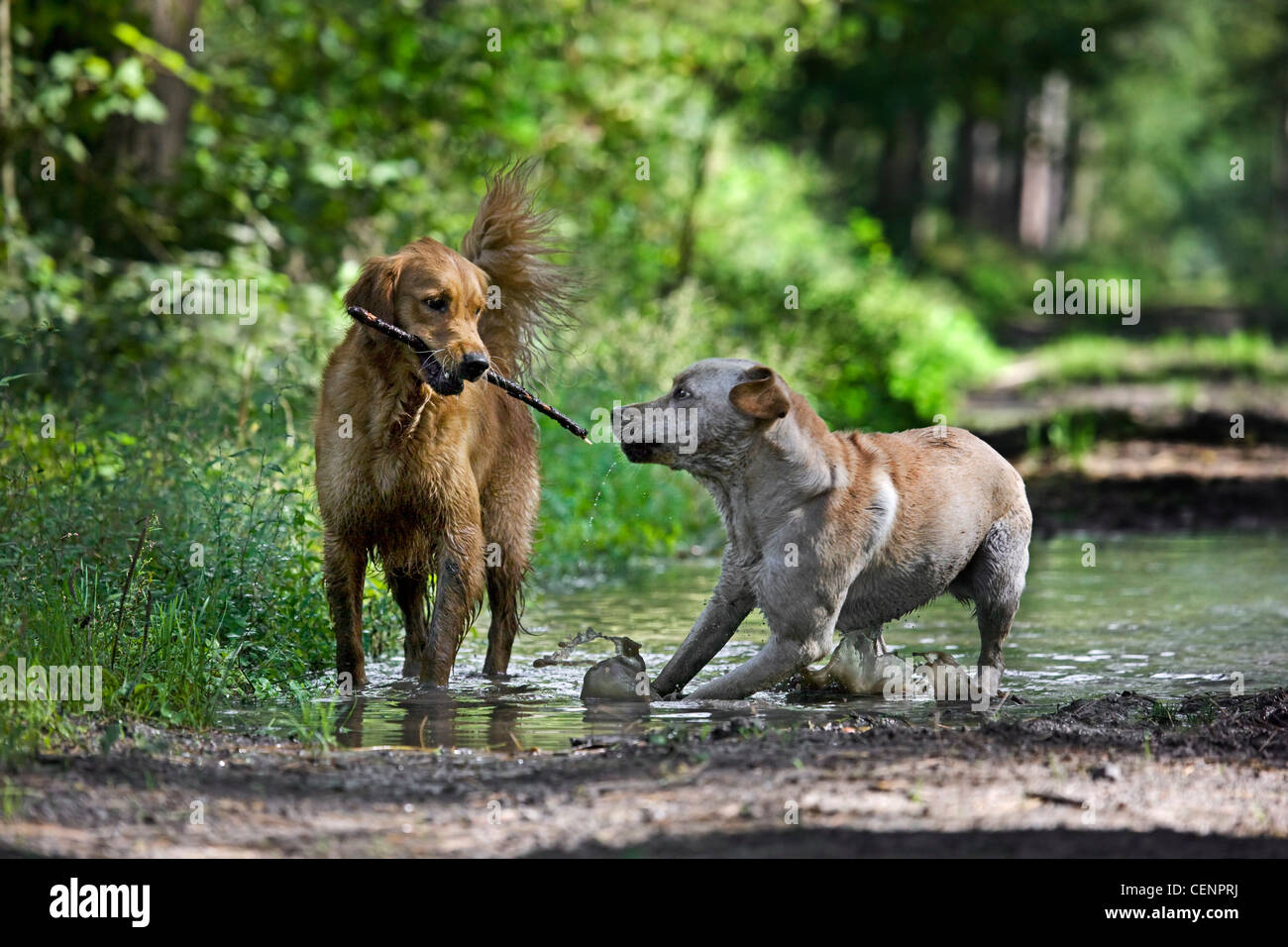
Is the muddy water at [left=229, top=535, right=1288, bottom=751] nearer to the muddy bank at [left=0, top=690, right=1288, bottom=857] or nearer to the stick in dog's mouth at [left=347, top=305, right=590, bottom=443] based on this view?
the muddy bank at [left=0, top=690, right=1288, bottom=857]

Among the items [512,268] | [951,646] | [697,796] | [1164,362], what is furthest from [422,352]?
[1164,362]

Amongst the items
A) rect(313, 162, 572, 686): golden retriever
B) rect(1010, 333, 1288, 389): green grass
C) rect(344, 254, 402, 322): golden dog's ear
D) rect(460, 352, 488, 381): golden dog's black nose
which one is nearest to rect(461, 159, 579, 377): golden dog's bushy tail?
rect(313, 162, 572, 686): golden retriever

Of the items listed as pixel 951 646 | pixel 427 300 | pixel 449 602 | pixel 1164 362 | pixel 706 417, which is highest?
pixel 1164 362

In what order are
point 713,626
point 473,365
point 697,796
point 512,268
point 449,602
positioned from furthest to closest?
1. point 512,268
2. point 449,602
3. point 713,626
4. point 473,365
5. point 697,796

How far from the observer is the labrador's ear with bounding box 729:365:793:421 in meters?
6.79

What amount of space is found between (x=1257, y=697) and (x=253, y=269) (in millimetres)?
8647

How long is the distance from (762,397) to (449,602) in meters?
1.85

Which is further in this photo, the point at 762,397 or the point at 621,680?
the point at 621,680

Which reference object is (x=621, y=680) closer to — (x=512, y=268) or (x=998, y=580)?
(x=998, y=580)

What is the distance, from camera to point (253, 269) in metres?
12.6

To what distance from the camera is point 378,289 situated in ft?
23.5

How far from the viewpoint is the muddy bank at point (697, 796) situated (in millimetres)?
4453
